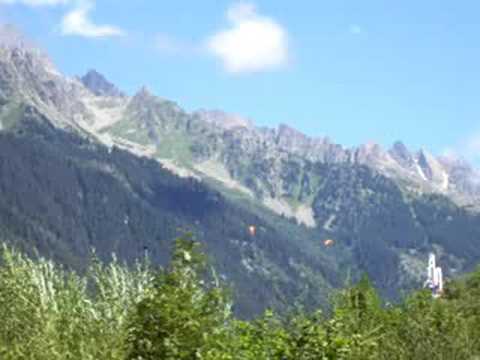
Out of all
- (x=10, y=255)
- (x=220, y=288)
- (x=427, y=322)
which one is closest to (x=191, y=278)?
(x=220, y=288)

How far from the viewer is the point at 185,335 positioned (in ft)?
105

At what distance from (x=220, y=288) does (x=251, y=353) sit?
4.93 metres

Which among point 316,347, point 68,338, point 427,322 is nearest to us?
point 316,347

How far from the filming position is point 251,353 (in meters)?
30.0

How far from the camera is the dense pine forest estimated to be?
28.8 metres

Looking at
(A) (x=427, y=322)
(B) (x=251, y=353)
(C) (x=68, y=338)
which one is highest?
(A) (x=427, y=322)

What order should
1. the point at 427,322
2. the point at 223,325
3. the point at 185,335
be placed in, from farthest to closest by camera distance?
the point at 427,322
the point at 223,325
the point at 185,335

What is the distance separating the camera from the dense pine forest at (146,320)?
94.5 feet

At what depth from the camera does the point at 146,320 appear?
3244cm

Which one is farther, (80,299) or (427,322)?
(427,322)

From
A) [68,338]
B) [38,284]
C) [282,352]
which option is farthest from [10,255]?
[282,352]

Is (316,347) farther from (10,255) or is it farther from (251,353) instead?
(10,255)

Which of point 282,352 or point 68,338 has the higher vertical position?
point 282,352

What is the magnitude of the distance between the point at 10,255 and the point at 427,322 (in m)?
28.8
